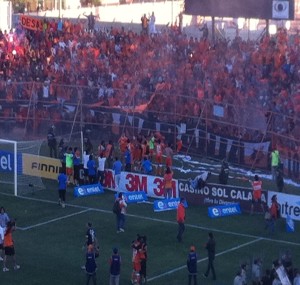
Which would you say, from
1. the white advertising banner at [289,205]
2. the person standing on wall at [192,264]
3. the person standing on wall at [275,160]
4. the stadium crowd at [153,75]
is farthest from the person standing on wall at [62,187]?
the person standing on wall at [192,264]

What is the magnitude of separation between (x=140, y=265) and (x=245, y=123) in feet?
46.0

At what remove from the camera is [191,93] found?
46.2 meters

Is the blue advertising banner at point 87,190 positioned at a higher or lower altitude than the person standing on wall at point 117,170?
lower

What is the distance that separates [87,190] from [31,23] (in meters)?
17.3

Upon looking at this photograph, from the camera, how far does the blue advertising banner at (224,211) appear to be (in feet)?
120

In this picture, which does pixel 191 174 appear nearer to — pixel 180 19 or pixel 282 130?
pixel 282 130

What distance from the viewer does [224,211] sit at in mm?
36844

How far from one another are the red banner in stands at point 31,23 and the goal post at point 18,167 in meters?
14.4

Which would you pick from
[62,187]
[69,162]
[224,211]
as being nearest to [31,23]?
[69,162]

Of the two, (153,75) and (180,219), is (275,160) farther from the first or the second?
(153,75)

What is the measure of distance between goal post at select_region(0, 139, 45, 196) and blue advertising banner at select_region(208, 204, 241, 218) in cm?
702

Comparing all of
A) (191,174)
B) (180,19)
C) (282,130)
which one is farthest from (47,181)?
(180,19)

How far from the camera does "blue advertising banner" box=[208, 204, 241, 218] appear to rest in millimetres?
36656

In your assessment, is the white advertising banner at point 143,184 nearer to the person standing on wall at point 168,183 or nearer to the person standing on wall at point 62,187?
the person standing on wall at point 168,183
